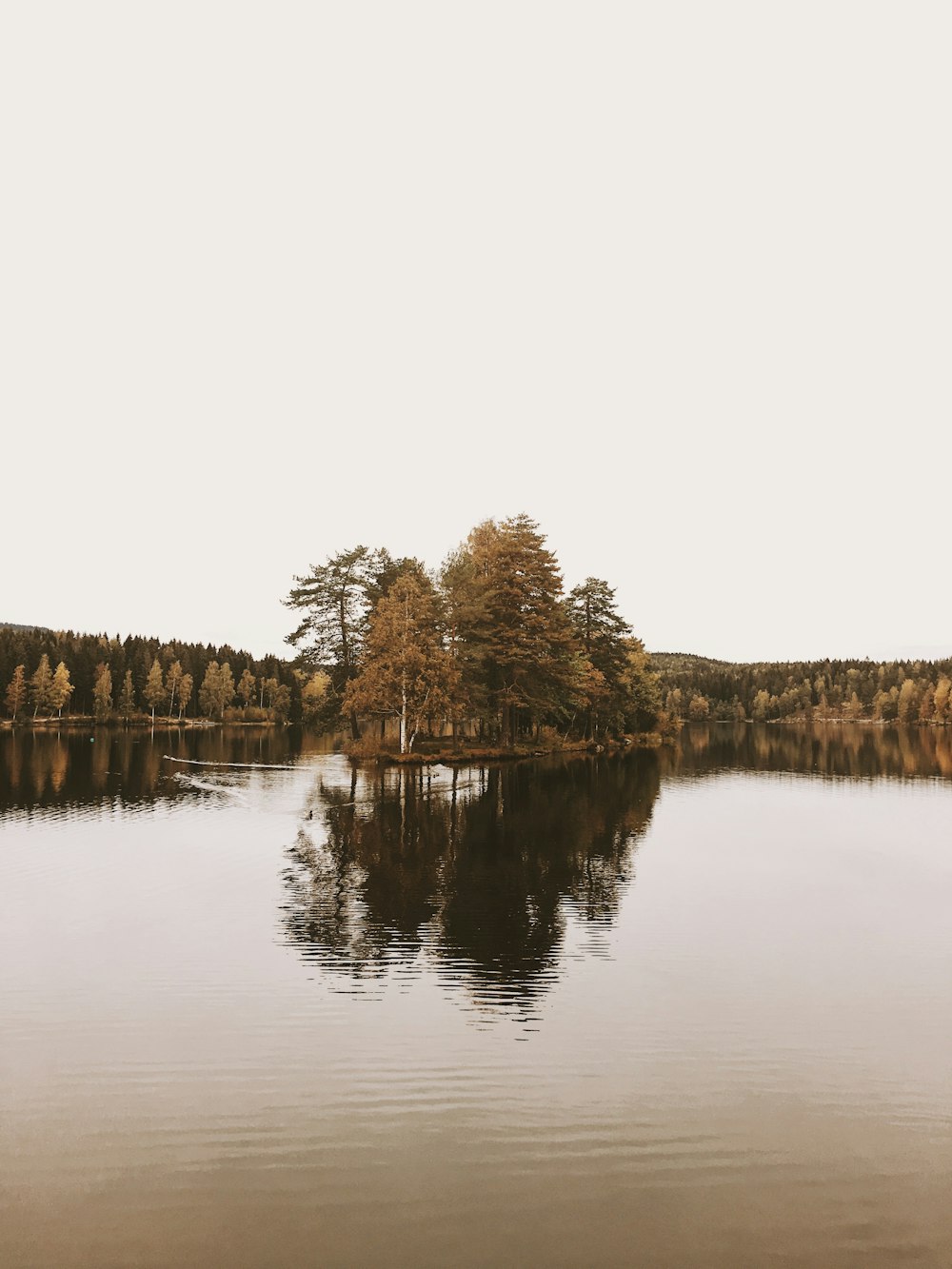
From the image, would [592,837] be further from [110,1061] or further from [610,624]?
[610,624]

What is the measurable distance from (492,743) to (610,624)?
66.9 ft

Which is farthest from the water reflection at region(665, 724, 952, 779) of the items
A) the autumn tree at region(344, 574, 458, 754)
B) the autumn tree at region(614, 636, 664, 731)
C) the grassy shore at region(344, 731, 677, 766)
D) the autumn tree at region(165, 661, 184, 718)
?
the autumn tree at region(165, 661, 184, 718)

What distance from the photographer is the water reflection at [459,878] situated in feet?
49.5

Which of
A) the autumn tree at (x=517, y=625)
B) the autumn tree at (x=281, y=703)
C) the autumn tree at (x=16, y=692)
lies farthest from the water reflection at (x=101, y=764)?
the autumn tree at (x=281, y=703)

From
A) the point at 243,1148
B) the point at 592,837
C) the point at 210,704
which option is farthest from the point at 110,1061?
the point at 210,704

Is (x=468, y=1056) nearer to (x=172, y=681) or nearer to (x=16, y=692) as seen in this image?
(x=16, y=692)

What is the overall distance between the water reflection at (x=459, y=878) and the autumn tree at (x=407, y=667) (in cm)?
1246

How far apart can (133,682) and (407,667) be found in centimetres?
12533

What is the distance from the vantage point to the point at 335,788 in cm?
4203

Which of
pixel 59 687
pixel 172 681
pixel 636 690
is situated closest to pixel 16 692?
pixel 59 687

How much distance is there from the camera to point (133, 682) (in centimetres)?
16200

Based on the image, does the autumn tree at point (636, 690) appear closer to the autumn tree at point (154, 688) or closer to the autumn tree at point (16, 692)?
the autumn tree at point (154, 688)

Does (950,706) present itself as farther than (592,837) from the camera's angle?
Yes

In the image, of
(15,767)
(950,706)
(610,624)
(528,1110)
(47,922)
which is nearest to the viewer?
(528,1110)
